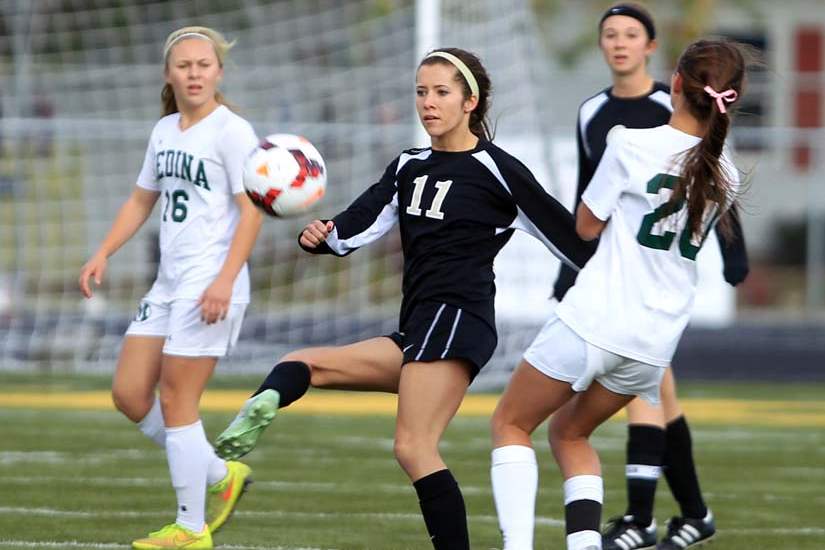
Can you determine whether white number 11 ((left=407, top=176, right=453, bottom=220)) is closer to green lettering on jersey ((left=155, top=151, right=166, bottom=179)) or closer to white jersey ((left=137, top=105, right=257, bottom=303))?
white jersey ((left=137, top=105, right=257, bottom=303))

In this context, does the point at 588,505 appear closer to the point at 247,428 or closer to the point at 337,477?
the point at 247,428

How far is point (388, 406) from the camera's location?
11.5 metres

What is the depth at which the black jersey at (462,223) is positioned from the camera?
16.2 ft

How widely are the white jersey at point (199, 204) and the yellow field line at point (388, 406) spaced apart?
15.6 feet

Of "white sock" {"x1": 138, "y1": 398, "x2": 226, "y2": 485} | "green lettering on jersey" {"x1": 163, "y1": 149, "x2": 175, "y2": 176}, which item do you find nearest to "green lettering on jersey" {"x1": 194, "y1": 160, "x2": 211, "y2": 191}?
"green lettering on jersey" {"x1": 163, "y1": 149, "x2": 175, "y2": 176}

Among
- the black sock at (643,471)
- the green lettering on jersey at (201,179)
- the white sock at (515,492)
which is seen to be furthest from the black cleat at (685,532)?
the green lettering on jersey at (201,179)

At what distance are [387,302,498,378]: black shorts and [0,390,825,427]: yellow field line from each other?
5819 mm

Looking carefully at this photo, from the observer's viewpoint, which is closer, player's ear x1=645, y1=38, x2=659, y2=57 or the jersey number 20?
the jersey number 20

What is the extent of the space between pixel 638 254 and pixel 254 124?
9.16 metres

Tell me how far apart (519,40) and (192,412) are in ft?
25.5

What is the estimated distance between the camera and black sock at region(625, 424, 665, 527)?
5.85 metres

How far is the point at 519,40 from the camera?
1303 centimetres

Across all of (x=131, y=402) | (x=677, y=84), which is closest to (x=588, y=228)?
(x=677, y=84)

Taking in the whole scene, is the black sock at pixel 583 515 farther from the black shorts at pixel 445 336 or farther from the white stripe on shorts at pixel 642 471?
the white stripe on shorts at pixel 642 471
